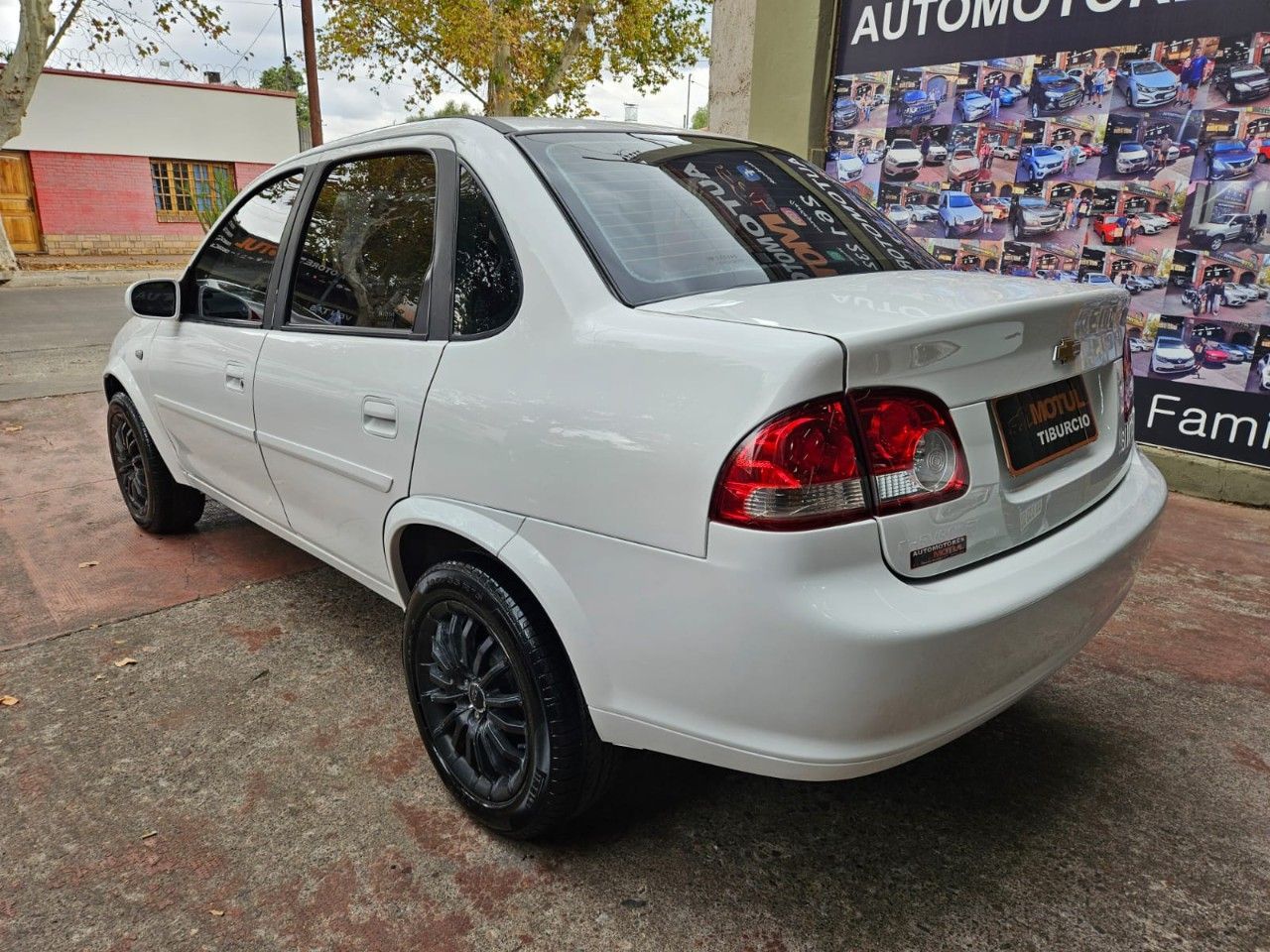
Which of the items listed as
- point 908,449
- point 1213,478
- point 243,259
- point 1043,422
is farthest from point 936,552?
point 1213,478

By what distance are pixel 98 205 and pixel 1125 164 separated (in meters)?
25.8

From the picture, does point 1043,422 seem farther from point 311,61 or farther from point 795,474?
point 311,61

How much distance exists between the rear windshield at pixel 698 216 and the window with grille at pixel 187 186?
2564 centimetres

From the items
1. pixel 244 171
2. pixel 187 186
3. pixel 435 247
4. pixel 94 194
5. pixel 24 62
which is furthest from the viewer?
pixel 244 171

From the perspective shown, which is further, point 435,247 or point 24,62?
point 24,62

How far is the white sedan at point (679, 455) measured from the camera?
5.37ft

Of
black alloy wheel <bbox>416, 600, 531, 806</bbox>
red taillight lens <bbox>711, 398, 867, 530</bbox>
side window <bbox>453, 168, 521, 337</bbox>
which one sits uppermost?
side window <bbox>453, 168, 521, 337</bbox>

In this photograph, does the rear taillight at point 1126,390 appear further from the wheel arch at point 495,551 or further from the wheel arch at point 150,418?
the wheel arch at point 150,418

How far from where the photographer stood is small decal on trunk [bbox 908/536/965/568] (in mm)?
1691

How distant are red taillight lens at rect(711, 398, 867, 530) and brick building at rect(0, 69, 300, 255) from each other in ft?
88.1

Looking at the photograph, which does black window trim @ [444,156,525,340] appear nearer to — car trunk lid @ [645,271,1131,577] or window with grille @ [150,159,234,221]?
car trunk lid @ [645,271,1131,577]

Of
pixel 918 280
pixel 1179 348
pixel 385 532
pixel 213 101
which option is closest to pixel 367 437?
pixel 385 532

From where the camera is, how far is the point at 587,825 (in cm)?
229

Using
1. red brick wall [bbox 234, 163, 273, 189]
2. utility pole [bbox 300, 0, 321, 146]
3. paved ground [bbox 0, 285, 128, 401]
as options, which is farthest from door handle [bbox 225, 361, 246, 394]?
red brick wall [bbox 234, 163, 273, 189]
